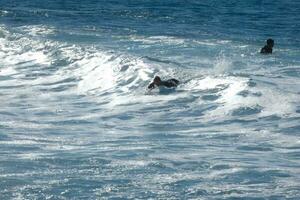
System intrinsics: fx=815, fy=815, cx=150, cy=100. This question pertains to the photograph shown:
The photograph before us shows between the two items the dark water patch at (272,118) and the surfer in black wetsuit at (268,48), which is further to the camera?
the surfer in black wetsuit at (268,48)

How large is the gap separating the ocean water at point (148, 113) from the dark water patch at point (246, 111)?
20 millimetres

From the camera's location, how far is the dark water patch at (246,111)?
16.0m

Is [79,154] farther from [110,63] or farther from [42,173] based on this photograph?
[110,63]

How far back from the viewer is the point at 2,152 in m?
12.8

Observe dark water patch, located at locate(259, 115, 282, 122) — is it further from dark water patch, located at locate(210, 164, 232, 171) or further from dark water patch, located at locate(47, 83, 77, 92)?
dark water patch, located at locate(47, 83, 77, 92)

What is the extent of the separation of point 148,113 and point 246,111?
2.03 metres

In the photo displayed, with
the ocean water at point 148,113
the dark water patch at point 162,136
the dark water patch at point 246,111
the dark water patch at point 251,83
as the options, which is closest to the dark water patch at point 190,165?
the ocean water at point 148,113

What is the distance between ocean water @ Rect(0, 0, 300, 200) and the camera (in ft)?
36.6

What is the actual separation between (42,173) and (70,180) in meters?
0.56

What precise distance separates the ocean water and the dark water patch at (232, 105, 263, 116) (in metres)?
0.02

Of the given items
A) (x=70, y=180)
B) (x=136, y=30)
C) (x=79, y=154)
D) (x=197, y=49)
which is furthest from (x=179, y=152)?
(x=136, y=30)

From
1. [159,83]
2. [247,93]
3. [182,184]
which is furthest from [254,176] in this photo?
[159,83]

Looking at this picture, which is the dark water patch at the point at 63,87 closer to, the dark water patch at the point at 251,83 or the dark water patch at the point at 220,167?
the dark water patch at the point at 251,83

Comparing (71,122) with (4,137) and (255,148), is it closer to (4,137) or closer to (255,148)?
(4,137)
